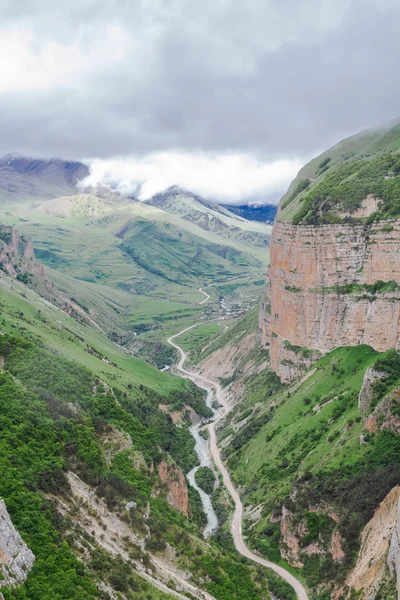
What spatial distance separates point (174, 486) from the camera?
293 feet

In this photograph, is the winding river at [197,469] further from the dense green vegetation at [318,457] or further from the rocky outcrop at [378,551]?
the rocky outcrop at [378,551]

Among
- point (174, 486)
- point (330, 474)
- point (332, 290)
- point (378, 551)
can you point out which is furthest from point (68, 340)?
point (378, 551)

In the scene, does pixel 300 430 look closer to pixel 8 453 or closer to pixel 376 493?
pixel 376 493

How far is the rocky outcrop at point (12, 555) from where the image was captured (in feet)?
155

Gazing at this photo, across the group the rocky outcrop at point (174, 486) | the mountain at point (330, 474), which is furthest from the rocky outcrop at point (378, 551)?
the rocky outcrop at point (174, 486)

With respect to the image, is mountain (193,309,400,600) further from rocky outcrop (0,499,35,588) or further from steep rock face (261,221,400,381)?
rocky outcrop (0,499,35,588)

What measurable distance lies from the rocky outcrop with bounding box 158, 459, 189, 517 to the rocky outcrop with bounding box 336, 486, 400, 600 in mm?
29465

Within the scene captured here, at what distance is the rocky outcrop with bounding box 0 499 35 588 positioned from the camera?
47312mm

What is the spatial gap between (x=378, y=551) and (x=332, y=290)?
62.8 m

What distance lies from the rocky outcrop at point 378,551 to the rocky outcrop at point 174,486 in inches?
1160

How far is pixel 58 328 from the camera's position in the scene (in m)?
152

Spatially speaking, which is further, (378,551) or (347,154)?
(347,154)

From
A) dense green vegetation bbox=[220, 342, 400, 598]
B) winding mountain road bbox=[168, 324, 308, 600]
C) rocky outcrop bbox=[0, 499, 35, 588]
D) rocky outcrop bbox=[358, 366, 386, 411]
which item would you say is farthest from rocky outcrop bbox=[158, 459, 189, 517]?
rocky outcrop bbox=[0, 499, 35, 588]

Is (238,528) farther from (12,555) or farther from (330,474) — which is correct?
(12,555)
